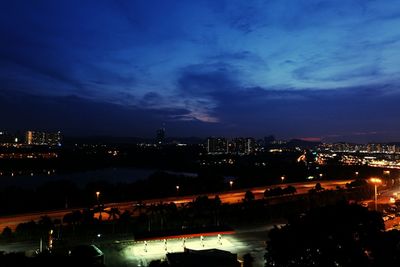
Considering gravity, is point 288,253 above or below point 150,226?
above

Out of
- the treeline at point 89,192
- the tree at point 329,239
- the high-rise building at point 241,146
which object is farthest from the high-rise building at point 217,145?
the tree at point 329,239

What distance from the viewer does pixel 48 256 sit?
31.2 ft

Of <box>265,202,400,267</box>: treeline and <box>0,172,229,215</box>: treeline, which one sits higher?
<box>265,202,400,267</box>: treeline

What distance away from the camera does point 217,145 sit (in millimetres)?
128375

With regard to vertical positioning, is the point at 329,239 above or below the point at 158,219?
above

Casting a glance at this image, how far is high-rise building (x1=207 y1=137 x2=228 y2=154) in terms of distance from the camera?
126 meters

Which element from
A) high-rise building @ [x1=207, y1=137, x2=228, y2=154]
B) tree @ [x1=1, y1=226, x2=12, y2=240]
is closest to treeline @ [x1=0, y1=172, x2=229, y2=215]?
tree @ [x1=1, y1=226, x2=12, y2=240]

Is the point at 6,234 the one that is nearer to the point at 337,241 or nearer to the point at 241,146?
the point at 337,241

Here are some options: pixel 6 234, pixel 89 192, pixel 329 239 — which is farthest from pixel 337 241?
pixel 89 192

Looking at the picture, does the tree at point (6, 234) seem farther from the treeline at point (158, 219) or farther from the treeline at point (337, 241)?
the treeline at point (337, 241)

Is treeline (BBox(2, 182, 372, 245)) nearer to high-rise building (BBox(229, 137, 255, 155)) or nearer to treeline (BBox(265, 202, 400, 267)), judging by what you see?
treeline (BBox(265, 202, 400, 267))

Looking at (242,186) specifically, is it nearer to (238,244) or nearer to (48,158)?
(238,244)

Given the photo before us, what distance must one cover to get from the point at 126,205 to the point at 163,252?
8.64 metres

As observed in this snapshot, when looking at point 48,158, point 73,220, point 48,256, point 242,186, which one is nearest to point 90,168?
point 48,158
